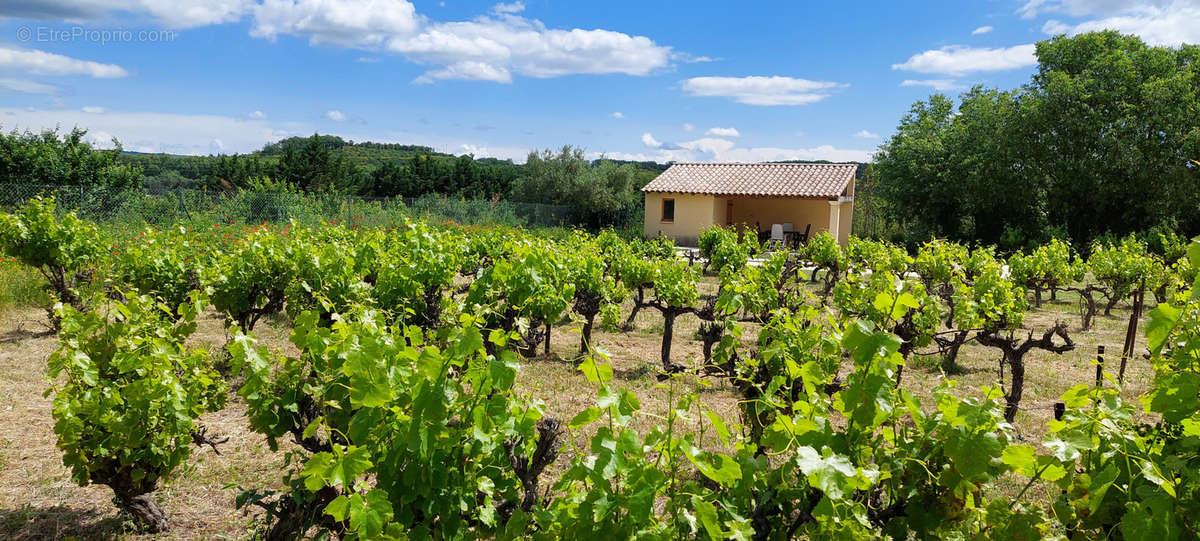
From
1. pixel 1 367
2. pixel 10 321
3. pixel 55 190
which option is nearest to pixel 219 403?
pixel 1 367

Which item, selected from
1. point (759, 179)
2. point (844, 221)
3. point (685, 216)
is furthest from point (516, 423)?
point (844, 221)

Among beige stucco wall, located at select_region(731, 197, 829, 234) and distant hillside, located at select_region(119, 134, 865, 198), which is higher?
distant hillside, located at select_region(119, 134, 865, 198)

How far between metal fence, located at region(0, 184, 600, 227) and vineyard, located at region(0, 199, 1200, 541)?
655 centimetres

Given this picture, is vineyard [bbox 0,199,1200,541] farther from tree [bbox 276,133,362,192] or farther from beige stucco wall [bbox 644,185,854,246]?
tree [bbox 276,133,362,192]

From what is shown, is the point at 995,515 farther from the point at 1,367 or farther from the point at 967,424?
Answer: the point at 1,367

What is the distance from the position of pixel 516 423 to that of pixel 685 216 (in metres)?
21.7

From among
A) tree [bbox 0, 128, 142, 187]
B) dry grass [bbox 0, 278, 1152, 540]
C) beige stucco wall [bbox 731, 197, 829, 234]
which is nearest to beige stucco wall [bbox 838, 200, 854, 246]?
beige stucco wall [bbox 731, 197, 829, 234]

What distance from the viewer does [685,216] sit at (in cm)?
2342

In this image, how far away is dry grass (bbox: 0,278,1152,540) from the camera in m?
3.50

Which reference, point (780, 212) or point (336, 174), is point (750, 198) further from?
point (336, 174)

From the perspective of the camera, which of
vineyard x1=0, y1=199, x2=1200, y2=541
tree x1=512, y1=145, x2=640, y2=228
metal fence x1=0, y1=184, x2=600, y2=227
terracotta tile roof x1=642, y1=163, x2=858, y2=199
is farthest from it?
tree x1=512, y1=145, x2=640, y2=228

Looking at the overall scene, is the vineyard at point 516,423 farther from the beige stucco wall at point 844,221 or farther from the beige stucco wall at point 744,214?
the beige stucco wall at point 844,221

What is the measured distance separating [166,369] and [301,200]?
14.6 metres

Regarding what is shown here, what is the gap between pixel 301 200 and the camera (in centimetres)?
1631
